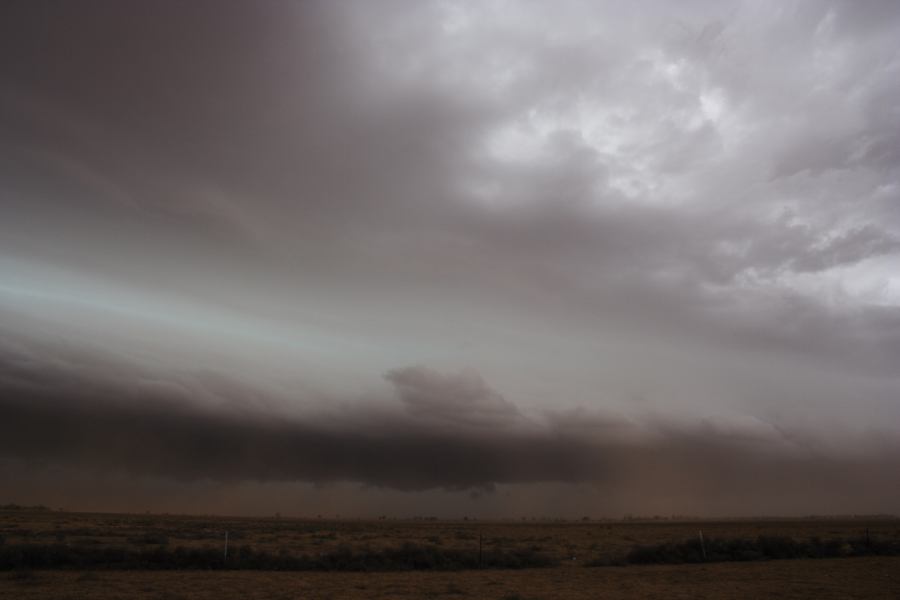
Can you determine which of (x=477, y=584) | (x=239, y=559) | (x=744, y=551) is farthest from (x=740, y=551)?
(x=239, y=559)

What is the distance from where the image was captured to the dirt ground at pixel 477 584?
2708cm

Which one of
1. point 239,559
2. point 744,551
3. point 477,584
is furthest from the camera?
point 744,551

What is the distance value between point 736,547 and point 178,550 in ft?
131

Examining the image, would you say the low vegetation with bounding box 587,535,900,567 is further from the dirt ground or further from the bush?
the dirt ground

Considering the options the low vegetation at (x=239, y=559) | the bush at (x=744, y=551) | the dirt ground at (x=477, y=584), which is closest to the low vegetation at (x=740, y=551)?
the bush at (x=744, y=551)

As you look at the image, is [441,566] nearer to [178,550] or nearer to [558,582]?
[558,582]

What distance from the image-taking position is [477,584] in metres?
31.8

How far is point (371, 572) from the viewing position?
37000 millimetres

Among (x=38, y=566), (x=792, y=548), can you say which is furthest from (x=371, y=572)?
(x=792, y=548)

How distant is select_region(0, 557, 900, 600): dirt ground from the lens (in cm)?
2708

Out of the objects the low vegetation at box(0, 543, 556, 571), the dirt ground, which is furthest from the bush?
the low vegetation at box(0, 543, 556, 571)

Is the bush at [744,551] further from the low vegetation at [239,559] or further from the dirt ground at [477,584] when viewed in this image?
the low vegetation at [239,559]

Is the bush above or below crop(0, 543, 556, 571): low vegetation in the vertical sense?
below

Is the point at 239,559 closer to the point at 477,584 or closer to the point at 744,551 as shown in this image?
the point at 477,584
